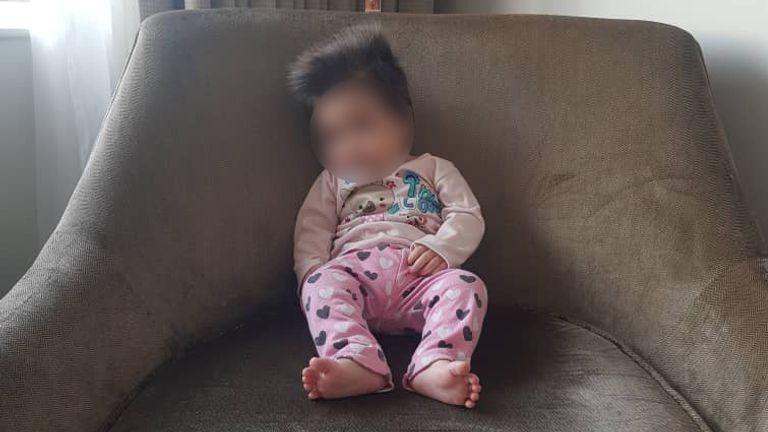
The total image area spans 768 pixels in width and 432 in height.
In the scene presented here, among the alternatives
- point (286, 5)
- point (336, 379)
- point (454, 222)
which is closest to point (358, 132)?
point (454, 222)

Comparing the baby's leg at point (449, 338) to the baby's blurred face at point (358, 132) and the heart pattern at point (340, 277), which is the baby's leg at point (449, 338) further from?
the baby's blurred face at point (358, 132)

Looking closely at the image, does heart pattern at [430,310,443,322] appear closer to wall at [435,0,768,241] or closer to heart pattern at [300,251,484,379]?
heart pattern at [300,251,484,379]

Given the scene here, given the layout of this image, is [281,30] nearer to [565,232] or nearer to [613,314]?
[565,232]

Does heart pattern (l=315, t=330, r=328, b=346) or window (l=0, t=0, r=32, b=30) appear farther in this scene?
window (l=0, t=0, r=32, b=30)

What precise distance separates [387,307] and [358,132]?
29cm

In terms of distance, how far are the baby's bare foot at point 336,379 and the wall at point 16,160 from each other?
38.9 inches

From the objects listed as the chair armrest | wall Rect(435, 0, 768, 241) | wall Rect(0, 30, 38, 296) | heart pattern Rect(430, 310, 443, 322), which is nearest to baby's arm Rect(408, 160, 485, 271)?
heart pattern Rect(430, 310, 443, 322)

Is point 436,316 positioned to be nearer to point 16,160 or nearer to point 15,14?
point 16,160

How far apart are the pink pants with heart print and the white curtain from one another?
0.71 metres

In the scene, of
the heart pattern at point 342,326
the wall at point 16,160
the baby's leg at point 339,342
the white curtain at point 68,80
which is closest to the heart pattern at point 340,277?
the baby's leg at point 339,342

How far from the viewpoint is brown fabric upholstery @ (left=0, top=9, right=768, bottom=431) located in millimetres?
995

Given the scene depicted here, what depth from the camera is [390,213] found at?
4.07 ft

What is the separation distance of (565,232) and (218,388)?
0.63 m

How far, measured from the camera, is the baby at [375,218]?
1.08 meters
